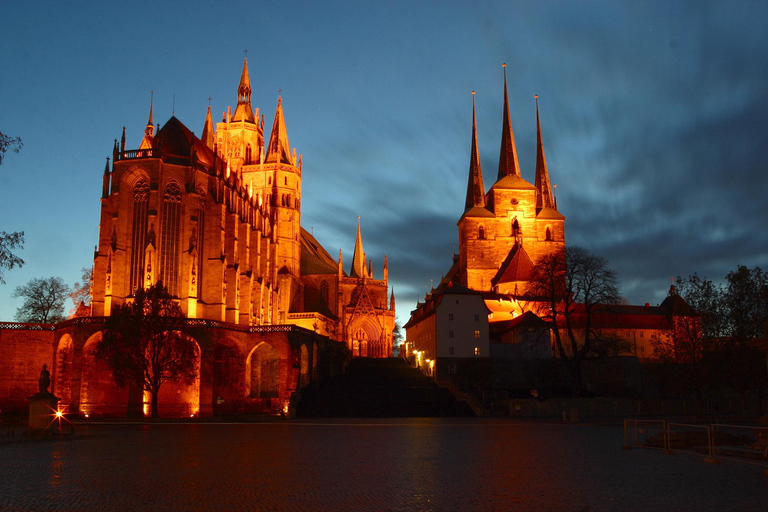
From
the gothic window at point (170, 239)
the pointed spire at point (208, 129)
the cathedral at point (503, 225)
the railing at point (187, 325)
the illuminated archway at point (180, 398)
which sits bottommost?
the illuminated archway at point (180, 398)

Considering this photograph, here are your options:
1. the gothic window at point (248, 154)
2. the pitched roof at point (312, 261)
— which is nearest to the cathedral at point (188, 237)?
the pitched roof at point (312, 261)

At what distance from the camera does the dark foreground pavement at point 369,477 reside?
10.8 meters

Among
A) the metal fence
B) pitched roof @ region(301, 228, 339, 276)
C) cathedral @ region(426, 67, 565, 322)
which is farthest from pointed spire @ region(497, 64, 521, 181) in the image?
the metal fence

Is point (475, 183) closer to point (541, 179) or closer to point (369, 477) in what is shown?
point (541, 179)

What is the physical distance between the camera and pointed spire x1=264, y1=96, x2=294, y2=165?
91.3 m

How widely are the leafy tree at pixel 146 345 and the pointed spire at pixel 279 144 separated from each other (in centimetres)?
4809

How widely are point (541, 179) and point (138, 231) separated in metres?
62.5

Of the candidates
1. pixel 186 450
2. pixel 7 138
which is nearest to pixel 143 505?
pixel 186 450

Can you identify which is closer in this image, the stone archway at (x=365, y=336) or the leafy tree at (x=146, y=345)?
the leafy tree at (x=146, y=345)

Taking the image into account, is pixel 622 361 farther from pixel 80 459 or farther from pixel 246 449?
pixel 80 459

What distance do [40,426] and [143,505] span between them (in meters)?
18.9

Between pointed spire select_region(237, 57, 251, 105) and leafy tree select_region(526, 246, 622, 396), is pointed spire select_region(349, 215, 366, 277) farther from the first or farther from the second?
leafy tree select_region(526, 246, 622, 396)

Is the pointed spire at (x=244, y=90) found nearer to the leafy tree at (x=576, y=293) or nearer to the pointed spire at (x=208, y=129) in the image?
the pointed spire at (x=208, y=129)

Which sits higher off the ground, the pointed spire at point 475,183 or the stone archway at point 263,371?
the pointed spire at point 475,183
